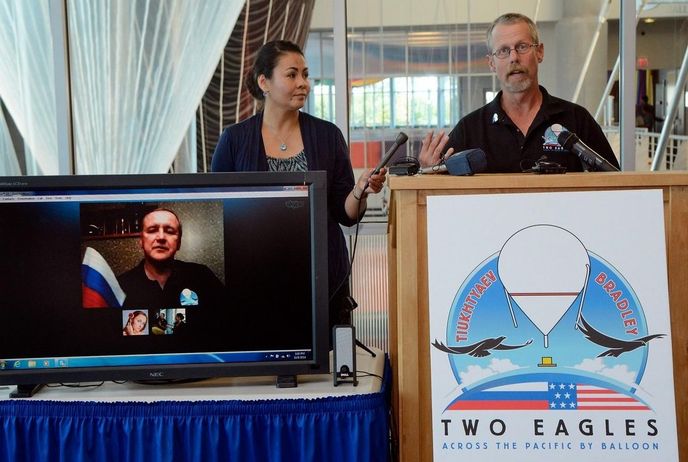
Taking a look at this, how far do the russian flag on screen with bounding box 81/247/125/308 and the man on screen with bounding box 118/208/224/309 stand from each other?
0.08 ft

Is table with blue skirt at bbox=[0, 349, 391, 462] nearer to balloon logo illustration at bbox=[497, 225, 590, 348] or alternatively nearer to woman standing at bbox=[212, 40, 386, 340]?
balloon logo illustration at bbox=[497, 225, 590, 348]

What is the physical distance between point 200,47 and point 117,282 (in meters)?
2.34

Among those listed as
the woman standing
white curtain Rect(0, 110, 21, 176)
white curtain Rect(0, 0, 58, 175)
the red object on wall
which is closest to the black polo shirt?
the woman standing

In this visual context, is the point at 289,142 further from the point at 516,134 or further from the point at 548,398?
the point at 548,398

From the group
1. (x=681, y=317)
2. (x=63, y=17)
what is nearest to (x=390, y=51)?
(x=63, y=17)

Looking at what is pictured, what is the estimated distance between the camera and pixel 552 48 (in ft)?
12.7

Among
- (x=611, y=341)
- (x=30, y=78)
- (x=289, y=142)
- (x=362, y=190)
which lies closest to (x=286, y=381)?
(x=362, y=190)

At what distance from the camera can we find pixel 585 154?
199cm

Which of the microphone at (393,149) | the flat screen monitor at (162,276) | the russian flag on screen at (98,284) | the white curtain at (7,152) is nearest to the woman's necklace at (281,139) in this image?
the microphone at (393,149)

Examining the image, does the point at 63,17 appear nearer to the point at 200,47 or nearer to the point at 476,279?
the point at 200,47

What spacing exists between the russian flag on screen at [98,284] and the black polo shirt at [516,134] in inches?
50.8

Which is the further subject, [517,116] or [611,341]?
[517,116]

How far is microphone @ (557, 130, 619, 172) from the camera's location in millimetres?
1961

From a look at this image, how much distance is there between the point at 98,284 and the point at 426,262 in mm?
764
